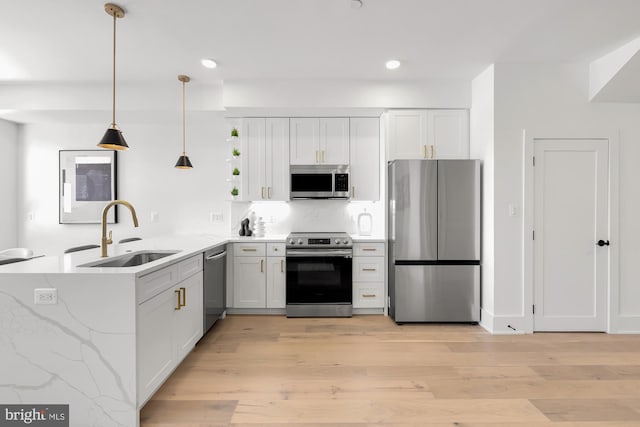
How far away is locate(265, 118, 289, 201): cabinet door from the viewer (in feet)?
12.9

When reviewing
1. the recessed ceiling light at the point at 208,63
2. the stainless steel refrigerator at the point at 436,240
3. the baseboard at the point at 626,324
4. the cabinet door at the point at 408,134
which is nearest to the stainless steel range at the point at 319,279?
the stainless steel refrigerator at the point at 436,240

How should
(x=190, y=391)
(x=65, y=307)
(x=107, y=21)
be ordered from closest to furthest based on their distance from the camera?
(x=65, y=307), (x=190, y=391), (x=107, y=21)

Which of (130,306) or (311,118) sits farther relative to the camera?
(311,118)

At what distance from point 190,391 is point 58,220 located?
364 cm

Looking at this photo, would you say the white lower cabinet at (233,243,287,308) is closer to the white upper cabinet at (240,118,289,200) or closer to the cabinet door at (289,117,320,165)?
the white upper cabinet at (240,118,289,200)

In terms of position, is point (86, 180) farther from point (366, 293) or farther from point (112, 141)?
point (366, 293)

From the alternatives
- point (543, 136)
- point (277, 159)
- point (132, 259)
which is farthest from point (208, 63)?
point (543, 136)

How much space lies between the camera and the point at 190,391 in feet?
7.11

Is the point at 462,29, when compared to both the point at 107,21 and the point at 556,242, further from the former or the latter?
the point at 107,21

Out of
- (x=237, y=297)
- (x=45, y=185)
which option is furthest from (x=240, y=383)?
(x=45, y=185)

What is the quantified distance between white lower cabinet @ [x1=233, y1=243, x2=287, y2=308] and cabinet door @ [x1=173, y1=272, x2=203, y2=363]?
0.89 m

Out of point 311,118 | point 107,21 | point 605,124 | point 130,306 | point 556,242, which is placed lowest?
point 130,306

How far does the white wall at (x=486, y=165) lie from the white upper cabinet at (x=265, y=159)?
88.6 inches

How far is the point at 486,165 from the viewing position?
3.33 meters
